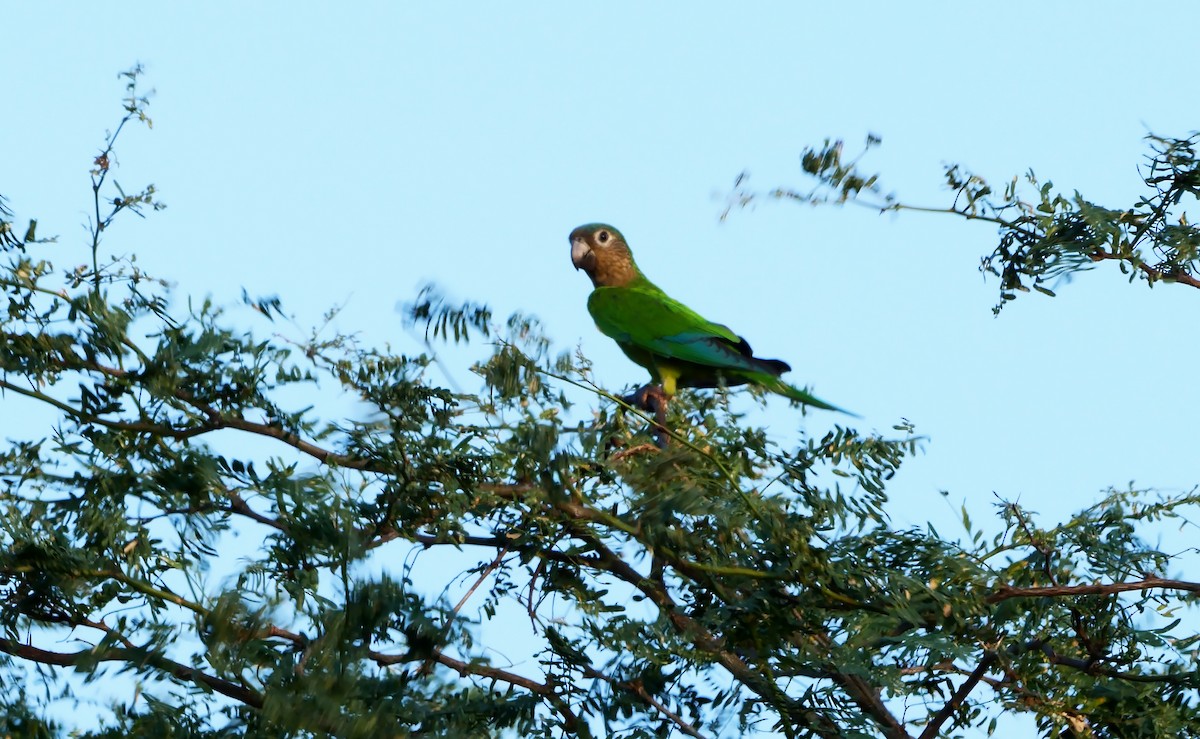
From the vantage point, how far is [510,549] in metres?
3.53

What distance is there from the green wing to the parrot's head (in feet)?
1.23

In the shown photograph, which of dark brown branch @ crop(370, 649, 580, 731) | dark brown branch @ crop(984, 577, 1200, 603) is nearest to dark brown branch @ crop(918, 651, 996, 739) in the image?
dark brown branch @ crop(984, 577, 1200, 603)

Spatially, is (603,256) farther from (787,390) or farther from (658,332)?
(787,390)

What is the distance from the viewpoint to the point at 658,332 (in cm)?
559

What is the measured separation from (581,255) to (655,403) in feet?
7.77

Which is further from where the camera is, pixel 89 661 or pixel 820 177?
pixel 820 177

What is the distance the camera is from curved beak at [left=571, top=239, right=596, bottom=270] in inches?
265

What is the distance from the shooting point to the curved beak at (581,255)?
672 cm

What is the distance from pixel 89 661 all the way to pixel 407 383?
3.11 ft

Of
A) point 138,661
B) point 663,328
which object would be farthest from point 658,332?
point 138,661

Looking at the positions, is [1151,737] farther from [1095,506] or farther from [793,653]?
[793,653]

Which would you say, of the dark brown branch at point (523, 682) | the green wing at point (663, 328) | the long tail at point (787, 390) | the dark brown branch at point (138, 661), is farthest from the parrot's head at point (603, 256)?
the dark brown branch at point (138, 661)

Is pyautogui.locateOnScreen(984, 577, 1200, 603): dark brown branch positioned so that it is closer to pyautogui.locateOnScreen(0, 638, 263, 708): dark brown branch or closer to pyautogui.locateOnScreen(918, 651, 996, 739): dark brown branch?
pyautogui.locateOnScreen(918, 651, 996, 739): dark brown branch

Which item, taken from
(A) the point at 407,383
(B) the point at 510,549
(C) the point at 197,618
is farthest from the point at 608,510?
(C) the point at 197,618
